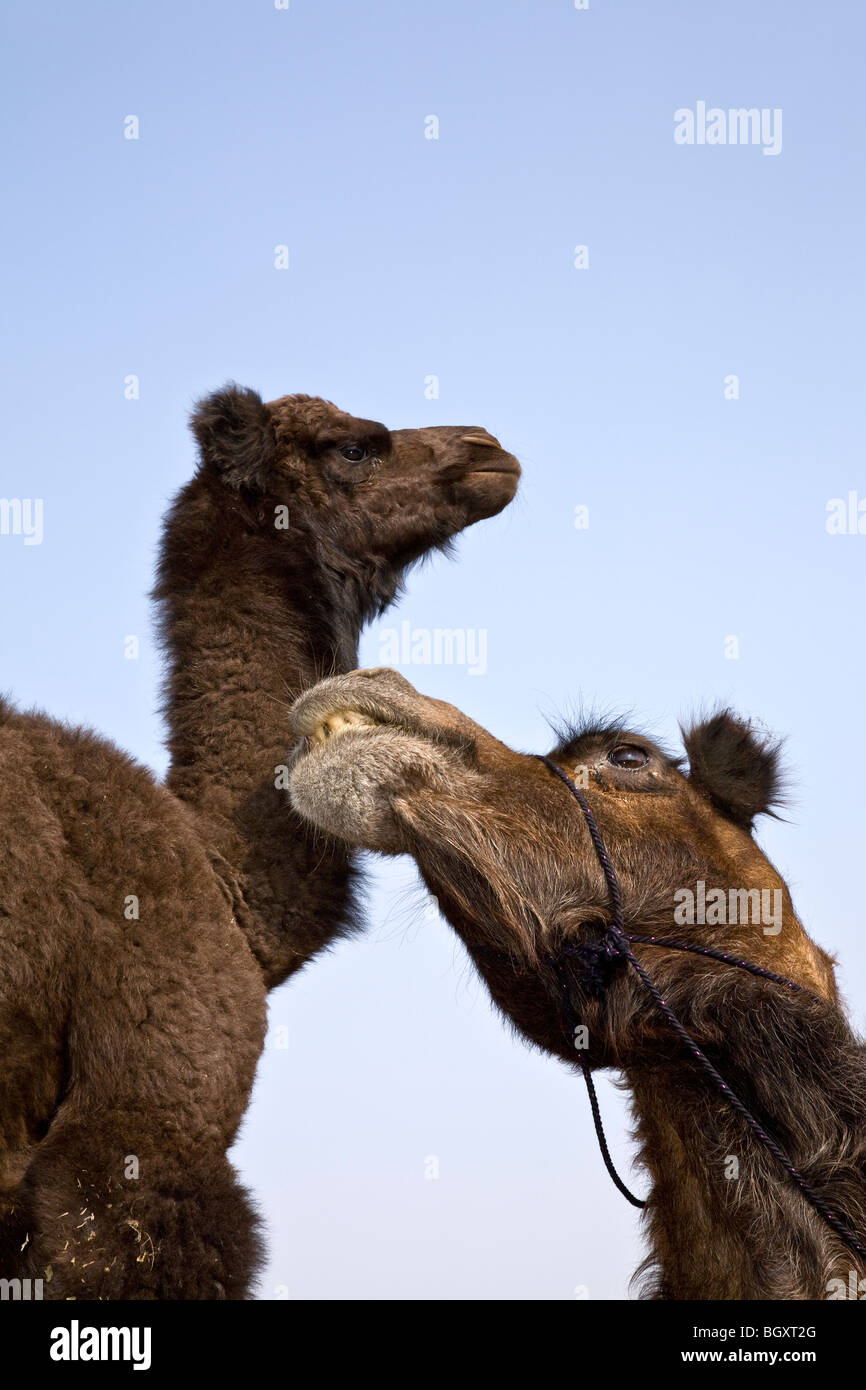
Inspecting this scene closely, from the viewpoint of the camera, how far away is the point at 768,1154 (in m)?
4.75

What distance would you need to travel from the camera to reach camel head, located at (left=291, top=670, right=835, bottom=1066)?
16.3 feet

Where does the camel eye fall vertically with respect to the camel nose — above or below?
below

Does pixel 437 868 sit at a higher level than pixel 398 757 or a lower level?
lower

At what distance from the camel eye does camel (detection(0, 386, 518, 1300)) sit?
3.94ft

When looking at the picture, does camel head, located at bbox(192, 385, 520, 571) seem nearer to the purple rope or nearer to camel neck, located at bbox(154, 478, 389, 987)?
camel neck, located at bbox(154, 478, 389, 987)

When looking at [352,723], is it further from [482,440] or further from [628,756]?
[482,440]

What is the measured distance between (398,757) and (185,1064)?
4.11 ft

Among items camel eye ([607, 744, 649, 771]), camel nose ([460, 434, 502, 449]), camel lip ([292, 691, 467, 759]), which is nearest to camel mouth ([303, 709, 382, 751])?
camel lip ([292, 691, 467, 759])

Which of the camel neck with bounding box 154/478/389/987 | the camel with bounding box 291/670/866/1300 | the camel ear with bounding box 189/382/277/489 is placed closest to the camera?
the camel with bounding box 291/670/866/1300

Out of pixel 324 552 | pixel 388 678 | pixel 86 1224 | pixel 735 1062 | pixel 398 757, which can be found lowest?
pixel 86 1224
